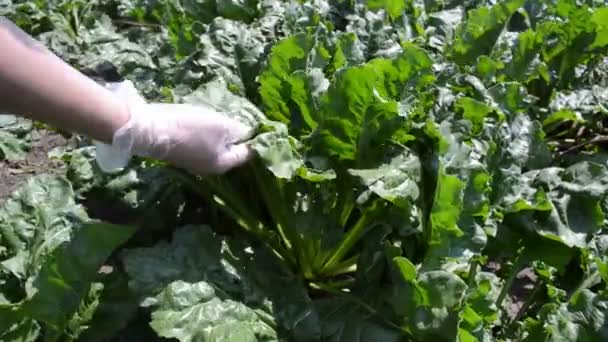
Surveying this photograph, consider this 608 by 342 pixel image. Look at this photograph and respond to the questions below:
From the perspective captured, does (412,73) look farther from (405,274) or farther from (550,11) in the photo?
(550,11)

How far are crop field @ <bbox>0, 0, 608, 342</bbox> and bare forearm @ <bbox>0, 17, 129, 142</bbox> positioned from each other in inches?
10.7

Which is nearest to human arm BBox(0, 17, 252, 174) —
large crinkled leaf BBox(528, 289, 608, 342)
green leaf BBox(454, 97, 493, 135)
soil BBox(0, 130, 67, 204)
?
green leaf BBox(454, 97, 493, 135)

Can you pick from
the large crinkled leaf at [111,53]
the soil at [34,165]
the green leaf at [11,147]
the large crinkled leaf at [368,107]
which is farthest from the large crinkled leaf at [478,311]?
the green leaf at [11,147]

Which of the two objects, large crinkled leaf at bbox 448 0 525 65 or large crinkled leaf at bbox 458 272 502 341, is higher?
large crinkled leaf at bbox 448 0 525 65

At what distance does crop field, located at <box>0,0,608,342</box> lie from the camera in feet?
6.61

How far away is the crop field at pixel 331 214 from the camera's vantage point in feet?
6.61

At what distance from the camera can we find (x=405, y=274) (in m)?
1.96

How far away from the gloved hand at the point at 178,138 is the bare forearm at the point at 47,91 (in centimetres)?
7

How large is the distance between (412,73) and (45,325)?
1165mm

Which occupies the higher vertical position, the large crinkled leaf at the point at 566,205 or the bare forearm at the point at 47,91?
the bare forearm at the point at 47,91

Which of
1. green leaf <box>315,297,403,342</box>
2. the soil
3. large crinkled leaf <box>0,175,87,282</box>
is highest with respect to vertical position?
green leaf <box>315,297,403,342</box>

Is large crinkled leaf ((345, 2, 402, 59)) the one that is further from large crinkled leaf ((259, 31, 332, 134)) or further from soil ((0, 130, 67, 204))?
soil ((0, 130, 67, 204))

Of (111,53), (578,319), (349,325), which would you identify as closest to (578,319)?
(578,319)

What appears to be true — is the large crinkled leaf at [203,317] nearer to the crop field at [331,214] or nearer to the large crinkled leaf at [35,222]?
the crop field at [331,214]
